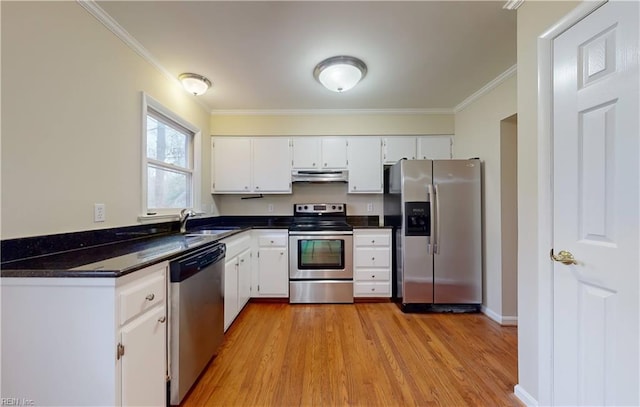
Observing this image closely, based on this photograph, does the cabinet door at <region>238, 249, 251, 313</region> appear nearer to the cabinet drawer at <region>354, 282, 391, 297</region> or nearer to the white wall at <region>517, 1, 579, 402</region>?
the cabinet drawer at <region>354, 282, 391, 297</region>

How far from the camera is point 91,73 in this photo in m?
1.61

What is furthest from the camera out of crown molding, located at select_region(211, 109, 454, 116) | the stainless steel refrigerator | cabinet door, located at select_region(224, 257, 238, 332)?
crown molding, located at select_region(211, 109, 454, 116)

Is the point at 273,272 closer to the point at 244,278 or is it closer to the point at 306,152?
the point at 244,278

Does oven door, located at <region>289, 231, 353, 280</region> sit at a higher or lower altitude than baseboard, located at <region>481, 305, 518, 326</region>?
higher

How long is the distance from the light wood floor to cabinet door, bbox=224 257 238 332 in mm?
138

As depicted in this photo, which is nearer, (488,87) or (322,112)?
(488,87)

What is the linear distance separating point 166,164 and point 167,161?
0.08 metres

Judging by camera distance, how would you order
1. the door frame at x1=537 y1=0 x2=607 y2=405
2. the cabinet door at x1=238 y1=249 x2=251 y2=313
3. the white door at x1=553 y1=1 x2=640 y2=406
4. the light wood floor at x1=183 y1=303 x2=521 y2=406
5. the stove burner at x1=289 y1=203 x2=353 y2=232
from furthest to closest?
the stove burner at x1=289 y1=203 x2=353 y2=232 < the cabinet door at x1=238 y1=249 x2=251 y2=313 < the light wood floor at x1=183 y1=303 x2=521 y2=406 < the door frame at x1=537 y1=0 x2=607 y2=405 < the white door at x1=553 y1=1 x2=640 y2=406

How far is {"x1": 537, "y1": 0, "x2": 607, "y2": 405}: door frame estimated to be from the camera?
131 cm

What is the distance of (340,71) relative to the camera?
86.5 inches

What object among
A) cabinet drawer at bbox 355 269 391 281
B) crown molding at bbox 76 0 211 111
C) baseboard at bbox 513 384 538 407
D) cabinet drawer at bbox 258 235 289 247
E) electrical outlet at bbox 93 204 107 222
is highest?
crown molding at bbox 76 0 211 111

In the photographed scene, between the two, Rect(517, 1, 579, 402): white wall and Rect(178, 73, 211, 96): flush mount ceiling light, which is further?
Rect(178, 73, 211, 96): flush mount ceiling light

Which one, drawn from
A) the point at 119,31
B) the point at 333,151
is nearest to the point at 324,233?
the point at 333,151

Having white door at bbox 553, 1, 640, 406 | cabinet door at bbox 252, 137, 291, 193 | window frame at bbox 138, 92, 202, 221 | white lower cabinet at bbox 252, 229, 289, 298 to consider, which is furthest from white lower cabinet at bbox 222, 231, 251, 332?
white door at bbox 553, 1, 640, 406
